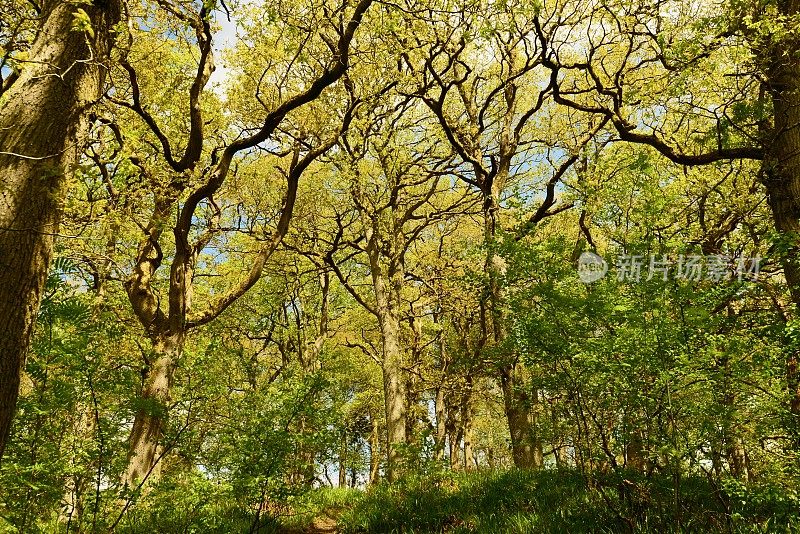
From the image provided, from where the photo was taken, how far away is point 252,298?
1895 cm

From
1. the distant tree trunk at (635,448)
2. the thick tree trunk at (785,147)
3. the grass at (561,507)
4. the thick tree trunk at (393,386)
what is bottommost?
→ the grass at (561,507)

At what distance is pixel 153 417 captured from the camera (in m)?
5.91

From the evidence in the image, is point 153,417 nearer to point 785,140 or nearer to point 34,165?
point 34,165

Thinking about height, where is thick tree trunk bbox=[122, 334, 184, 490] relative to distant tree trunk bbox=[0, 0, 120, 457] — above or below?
below

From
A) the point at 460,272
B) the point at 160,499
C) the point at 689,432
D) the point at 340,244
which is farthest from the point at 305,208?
the point at 689,432

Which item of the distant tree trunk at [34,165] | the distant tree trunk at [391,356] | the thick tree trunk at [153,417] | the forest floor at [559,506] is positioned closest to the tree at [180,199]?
the thick tree trunk at [153,417]

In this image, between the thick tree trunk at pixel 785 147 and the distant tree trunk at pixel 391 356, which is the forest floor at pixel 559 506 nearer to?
the thick tree trunk at pixel 785 147

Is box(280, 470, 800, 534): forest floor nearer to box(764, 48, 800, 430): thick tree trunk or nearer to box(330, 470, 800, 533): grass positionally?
box(330, 470, 800, 533): grass

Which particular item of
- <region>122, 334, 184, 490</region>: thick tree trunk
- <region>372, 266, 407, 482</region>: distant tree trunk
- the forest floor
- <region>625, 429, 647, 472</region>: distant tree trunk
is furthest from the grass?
<region>122, 334, 184, 490</region>: thick tree trunk

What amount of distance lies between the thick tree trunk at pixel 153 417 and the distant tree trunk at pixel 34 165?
6.85ft

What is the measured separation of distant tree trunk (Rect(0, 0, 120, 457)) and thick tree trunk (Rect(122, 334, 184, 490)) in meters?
2.09

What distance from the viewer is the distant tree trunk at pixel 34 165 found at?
324 centimetres

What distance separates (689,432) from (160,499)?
5893 millimetres

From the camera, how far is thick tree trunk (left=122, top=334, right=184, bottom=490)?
5707mm
